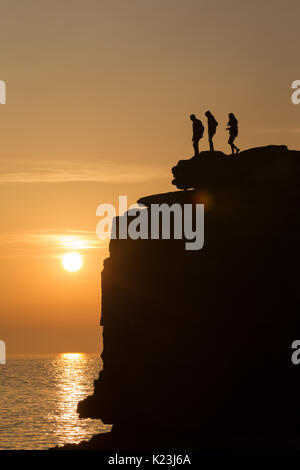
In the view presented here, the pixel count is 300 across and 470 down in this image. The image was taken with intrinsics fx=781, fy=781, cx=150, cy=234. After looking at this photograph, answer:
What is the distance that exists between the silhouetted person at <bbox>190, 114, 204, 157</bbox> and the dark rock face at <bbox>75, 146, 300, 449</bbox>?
0.84m

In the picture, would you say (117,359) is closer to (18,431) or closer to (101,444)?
(101,444)

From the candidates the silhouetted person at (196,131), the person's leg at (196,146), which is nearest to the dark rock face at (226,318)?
the person's leg at (196,146)

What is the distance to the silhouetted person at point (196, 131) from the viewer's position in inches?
1512

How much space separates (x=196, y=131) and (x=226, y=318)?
941 centimetres

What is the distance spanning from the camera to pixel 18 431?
342 ft

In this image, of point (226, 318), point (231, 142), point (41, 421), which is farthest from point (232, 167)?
point (41, 421)

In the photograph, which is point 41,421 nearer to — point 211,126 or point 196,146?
point 196,146

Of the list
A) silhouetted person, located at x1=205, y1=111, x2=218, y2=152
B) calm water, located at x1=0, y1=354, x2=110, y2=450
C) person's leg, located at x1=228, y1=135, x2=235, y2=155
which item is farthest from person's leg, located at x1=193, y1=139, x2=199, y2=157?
calm water, located at x1=0, y1=354, x2=110, y2=450

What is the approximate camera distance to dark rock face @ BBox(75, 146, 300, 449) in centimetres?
3638

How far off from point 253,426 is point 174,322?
6.40 meters

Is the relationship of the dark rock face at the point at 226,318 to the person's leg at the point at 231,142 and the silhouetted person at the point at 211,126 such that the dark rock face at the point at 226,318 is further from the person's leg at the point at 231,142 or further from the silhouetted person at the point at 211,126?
the silhouetted person at the point at 211,126

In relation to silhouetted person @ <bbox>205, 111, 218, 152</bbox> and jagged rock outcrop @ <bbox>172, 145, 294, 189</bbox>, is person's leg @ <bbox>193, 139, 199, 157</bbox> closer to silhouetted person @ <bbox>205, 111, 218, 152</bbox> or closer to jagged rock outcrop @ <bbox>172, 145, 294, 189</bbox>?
jagged rock outcrop @ <bbox>172, 145, 294, 189</bbox>

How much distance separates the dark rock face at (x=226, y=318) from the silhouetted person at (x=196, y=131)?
836mm
